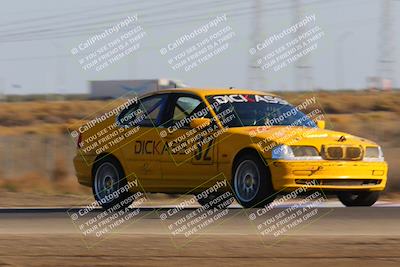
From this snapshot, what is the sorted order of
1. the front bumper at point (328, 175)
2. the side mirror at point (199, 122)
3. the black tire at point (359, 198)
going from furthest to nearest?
the black tire at point (359, 198) < the side mirror at point (199, 122) < the front bumper at point (328, 175)

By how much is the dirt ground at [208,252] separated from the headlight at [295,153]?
242 centimetres

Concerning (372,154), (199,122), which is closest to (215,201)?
(199,122)

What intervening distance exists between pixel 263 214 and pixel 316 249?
243 centimetres

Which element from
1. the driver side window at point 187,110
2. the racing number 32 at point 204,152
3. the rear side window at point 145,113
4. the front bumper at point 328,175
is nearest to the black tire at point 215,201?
the racing number 32 at point 204,152

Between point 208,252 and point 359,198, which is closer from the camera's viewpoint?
point 208,252

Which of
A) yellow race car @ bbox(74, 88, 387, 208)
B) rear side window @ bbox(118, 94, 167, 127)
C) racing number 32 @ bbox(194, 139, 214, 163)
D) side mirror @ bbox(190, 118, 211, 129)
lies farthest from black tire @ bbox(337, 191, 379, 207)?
rear side window @ bbox(118, 94, 167, 127)

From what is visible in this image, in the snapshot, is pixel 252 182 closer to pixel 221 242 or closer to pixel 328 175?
pixel 328 175

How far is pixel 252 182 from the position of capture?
472 inches

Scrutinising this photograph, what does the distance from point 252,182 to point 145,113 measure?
2.38 metres

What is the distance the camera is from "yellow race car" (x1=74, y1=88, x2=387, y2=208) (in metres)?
12.0

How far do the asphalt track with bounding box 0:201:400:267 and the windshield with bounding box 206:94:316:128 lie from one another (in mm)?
1542

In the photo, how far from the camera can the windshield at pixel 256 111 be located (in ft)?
42.1

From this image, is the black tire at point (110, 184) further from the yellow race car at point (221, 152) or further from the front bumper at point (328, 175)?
the front bumper at point (328, 175)

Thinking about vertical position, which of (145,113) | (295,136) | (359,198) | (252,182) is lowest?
(359,198)
